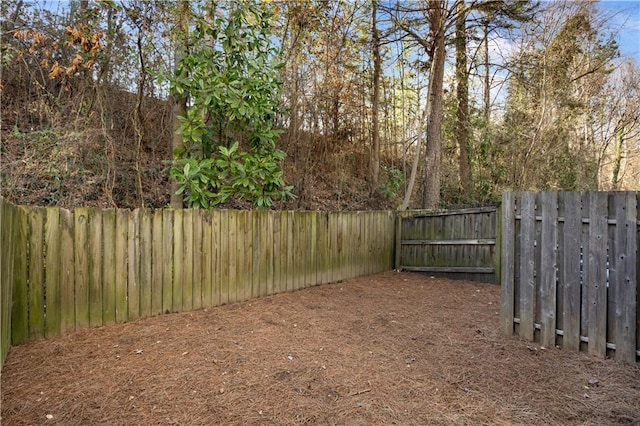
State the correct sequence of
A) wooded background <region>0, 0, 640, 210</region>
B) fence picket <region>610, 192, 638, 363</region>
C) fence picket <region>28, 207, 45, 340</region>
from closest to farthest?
fence picket <region>610, 192, 638, 363</region>
fence picket <region>28, 207, 45, 340</region>
wooded background <region>0, 0, 640, 210</region>

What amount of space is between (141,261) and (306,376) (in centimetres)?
215

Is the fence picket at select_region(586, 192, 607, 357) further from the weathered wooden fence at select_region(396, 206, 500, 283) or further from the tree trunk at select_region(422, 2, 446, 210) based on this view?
the tree trunk at select_region(422, 2, 446, 210)

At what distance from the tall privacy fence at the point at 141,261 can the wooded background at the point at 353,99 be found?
Result: 1.58 m

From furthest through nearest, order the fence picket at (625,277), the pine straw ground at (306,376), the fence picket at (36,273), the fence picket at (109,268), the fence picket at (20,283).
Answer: the fence picket at (109,268)
the fence picket at (36,273)
the fence picket at (20,283)
the fence picket at (625,277)
the pine straw ground at (306,376)

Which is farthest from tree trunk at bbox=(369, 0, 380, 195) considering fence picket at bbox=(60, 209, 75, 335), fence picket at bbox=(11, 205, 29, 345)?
fence picket at bbox=(11, 205, 29, 345)

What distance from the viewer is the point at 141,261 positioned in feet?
12.5

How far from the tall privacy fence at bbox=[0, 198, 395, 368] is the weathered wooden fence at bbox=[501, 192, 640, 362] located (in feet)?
9.15

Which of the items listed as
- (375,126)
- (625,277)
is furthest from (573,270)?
(375,126)

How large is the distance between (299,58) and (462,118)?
6582 millimetres

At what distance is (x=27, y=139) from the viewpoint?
5.26 m

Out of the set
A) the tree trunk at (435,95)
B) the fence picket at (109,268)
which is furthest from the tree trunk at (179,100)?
the tree trunk at (435,95)

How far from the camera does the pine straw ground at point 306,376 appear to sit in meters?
2.14

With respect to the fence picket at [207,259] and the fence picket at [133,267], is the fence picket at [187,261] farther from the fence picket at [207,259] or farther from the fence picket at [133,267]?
the fence picket at [133,267]

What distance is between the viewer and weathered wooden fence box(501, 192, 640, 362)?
289 cm
